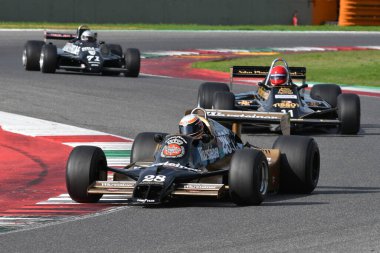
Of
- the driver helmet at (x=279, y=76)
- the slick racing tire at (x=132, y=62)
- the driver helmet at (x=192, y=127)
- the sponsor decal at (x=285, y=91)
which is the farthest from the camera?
the slick racing tire at (x=132, y=62)

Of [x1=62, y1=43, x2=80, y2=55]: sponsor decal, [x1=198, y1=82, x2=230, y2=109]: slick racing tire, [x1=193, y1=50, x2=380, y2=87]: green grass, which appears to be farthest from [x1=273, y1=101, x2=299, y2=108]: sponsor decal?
[x1=193, y1=50, x2=380, y2=87]: green grass

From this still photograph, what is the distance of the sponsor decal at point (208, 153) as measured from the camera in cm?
1259

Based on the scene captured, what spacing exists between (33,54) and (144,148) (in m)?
18.4

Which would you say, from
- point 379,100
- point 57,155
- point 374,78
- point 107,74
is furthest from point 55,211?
point 374,78

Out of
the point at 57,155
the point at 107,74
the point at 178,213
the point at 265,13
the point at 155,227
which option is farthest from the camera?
the point at 265,13

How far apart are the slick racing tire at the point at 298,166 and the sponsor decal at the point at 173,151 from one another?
1.38 meters

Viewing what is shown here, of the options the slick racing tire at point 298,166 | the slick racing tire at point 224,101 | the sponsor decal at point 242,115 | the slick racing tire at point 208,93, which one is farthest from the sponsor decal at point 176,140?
the slick racing tire at point 208,93

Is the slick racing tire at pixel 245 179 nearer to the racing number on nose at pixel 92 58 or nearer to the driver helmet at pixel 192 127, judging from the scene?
the driver helmet at pixel 192 127

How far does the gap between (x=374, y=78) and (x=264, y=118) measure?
61.5 feet

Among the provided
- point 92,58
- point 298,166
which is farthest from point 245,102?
point 92,58

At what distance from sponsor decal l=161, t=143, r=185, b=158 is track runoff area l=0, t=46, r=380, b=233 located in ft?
2.43

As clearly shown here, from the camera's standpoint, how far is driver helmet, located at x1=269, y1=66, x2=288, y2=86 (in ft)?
66.6

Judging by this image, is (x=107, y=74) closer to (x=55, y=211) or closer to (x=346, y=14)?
(x=55, y=211)

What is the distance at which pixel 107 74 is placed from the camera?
104 ft
